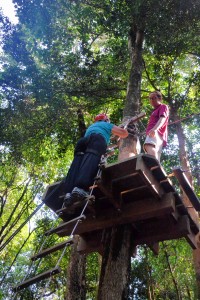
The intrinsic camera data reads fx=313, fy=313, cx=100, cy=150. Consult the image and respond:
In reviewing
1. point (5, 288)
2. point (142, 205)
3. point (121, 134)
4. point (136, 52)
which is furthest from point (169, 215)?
point (5, 288)

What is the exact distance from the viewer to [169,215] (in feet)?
13.6

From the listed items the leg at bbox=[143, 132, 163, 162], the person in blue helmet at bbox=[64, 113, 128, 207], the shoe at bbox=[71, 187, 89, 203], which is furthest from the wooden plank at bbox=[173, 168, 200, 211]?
the shoe at bbox=[71, 187, 89, 203]

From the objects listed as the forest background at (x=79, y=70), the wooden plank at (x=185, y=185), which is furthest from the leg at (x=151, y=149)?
the forest background at (x=79, y=70)

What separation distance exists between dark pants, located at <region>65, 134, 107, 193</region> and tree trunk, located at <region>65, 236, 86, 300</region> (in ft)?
12.4

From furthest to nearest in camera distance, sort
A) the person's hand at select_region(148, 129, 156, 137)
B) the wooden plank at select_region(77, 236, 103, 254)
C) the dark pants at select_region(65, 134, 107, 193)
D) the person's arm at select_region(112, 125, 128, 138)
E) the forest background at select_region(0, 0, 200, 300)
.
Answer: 1. the forest background at select_region(0, 0, 200, 300)
2. the wooden plank at select_region(77, 236, 103, 254)
3. the person's hand at select_region(148, 129, 156, 137)
4. the person's arm at select_region(112, 125, 128, 138)
5. the dark pants at select_region(65, 134, 107, 193)

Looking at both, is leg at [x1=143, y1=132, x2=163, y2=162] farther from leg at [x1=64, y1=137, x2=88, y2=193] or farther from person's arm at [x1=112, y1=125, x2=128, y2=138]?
leg at [x1=64, y1=137, x2=88, y2=193]

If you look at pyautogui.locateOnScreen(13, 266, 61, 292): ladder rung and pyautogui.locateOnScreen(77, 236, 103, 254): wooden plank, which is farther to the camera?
pyautogui.locateOnScreen(77, 236, 103, 254): wooden plank

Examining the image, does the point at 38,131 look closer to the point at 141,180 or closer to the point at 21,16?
the point at 21,16

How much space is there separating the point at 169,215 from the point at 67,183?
1.42m

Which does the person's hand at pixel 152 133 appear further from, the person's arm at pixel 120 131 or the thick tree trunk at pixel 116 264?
the thick tree trunk at pixel 116 264

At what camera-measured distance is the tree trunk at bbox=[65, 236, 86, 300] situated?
273 inches

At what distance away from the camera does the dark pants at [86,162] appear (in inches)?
146

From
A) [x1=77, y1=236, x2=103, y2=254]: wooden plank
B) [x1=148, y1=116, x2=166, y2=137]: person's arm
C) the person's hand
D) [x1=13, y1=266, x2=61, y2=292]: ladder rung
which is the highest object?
[x1=148, y1=116, x2=166, y2=137]: person's arm

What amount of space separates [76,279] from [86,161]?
14.4ft
